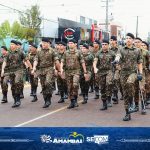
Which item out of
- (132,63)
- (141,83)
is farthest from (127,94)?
(141,83)

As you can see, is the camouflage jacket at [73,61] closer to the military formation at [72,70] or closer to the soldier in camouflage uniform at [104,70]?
the military formation at [72,70]

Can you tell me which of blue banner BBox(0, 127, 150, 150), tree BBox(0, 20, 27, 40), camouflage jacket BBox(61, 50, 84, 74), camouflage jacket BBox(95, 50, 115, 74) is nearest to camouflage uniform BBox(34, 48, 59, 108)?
camouflage jacket BBox(61, 50, 84, 74)

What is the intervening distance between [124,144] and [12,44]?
898 centimetres

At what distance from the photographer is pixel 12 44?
13789 millimetres

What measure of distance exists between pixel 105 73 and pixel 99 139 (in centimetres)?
788

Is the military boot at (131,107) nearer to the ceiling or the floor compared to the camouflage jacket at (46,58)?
nearer to the floor

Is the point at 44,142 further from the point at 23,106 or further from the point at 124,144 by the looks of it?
the point at 23,106

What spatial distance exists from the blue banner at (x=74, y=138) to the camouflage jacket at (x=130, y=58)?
5932mm

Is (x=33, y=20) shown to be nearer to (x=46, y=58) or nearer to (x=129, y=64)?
(x=46, y=58)

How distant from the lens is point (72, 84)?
13.5m

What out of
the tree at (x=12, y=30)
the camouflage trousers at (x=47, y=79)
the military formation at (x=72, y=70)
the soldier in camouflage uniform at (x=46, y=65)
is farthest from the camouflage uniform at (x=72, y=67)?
the tree at (x=12, y=30)

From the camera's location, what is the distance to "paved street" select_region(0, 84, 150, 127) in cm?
1062

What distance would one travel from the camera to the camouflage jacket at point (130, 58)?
36.5ft

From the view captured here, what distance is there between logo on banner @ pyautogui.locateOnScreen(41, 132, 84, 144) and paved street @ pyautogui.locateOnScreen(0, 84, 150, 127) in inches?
198
